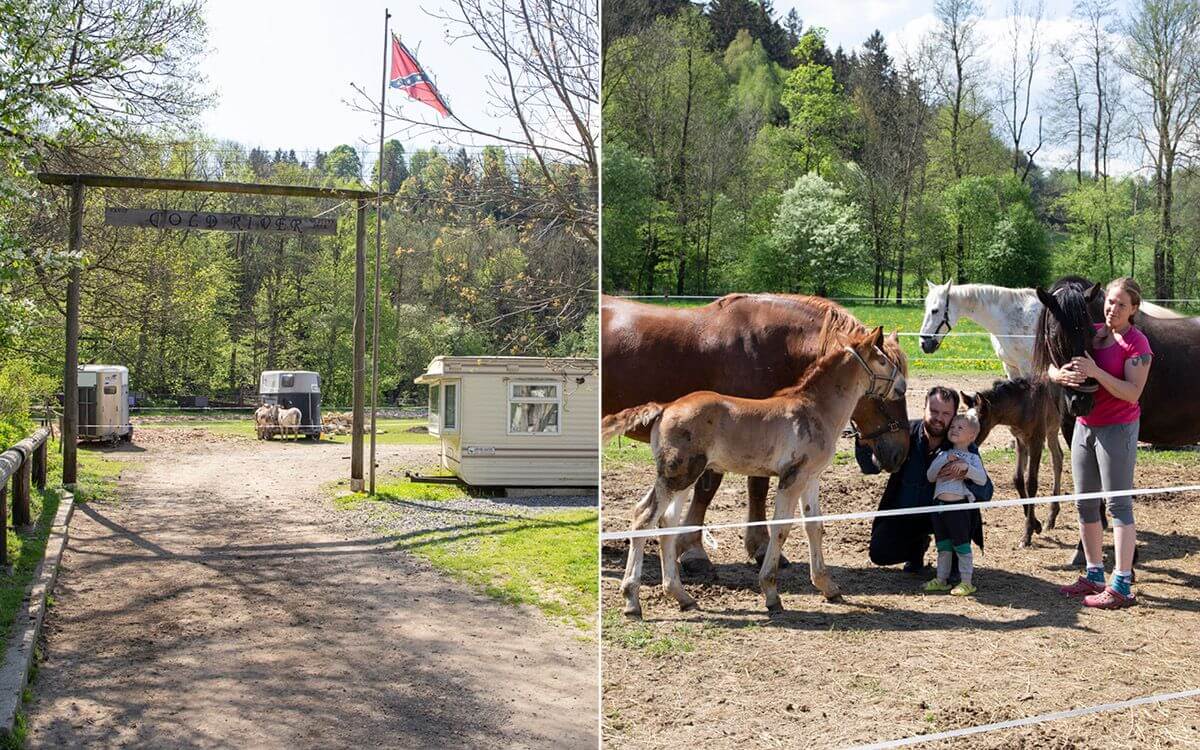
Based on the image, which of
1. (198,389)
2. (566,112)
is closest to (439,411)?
(566,112)

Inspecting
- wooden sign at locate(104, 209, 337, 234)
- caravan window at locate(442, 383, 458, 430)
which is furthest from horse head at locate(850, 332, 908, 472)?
caravan window at locate(442, 383, 458, 430)

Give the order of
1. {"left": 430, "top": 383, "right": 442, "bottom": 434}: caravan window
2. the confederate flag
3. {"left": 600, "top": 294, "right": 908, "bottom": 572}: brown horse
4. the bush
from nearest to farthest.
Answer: {"left": 600, "top": 294, "right": 908, "bottom": 572}: brown horse, the bush, the confederate flag, {"left": 430, "top": 383, "right": 442, "bottom": 434}: caravan window

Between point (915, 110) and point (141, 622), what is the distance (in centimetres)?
490

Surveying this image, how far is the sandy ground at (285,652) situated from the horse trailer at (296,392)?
10.8 m

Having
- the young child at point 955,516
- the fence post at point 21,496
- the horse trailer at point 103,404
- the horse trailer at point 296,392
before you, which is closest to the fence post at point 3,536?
the fence post at point 21,496

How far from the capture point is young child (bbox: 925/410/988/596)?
7.48ft

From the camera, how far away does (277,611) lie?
232 inches

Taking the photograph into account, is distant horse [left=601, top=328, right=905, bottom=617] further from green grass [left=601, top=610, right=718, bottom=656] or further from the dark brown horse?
the dark brown horse

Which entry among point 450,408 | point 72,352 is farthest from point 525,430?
point 72,352

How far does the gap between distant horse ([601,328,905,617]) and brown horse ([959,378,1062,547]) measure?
49 centimetres

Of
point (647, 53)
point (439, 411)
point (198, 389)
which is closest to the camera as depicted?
point (647, 53)

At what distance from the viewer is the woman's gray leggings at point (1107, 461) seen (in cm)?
270

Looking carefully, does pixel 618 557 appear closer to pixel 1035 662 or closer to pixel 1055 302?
pixel 1035 662

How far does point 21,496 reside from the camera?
7.21 metres
